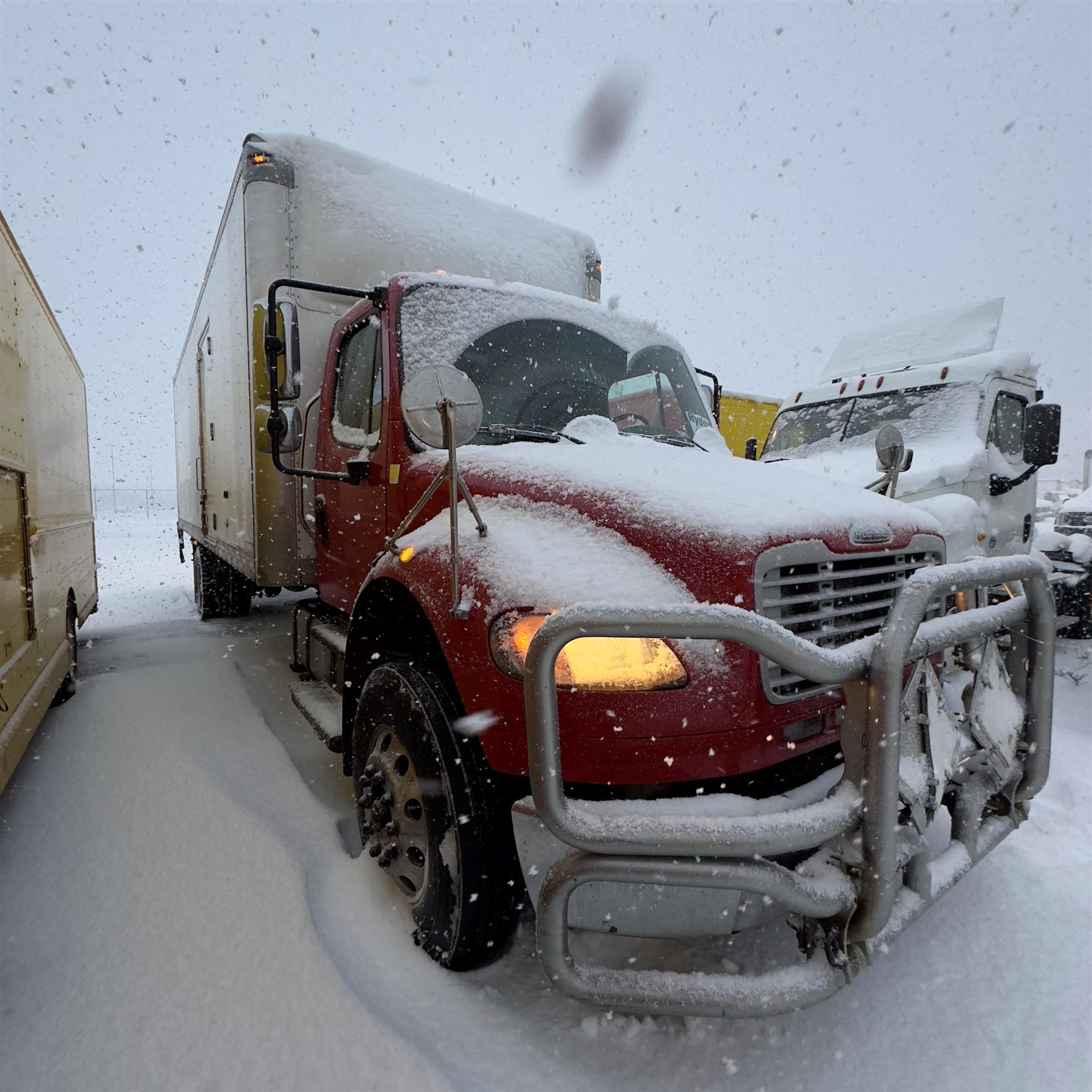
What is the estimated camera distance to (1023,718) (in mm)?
2100

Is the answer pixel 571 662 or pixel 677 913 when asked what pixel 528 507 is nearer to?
pixel 571 662

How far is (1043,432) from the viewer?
5648mm

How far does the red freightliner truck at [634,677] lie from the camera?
1.52 meters

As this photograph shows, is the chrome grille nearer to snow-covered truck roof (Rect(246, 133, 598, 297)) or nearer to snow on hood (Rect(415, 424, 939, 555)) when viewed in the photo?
snow on hood (Rect(415, 424, 939, 555))

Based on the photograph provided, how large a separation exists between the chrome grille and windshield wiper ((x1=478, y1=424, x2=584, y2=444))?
1206 mm

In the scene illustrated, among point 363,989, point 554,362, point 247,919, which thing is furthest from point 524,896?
point 554,362

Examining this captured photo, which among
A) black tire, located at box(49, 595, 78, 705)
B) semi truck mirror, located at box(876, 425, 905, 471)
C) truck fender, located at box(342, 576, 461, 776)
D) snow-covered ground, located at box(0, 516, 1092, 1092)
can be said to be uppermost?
semi truck mirror, located at box(876, 425, 905, 471)

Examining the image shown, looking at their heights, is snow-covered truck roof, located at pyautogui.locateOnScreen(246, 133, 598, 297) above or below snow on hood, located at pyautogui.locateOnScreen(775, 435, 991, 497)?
above

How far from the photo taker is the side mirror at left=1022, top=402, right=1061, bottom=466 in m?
5.59

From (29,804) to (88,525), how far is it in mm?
4276

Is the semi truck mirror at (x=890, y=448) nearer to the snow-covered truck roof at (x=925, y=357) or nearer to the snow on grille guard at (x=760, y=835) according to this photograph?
the snow on grille guard at (x=760, y=835)

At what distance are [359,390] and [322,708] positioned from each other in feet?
5.50

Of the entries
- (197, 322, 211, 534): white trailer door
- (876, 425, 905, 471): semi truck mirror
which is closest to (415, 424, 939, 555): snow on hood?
(876, 425, 905, 471): semi truck mirror

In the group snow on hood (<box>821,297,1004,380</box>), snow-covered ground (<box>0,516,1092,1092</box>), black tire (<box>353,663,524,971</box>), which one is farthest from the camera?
snow on hood (<box>821,297,1004,380</box>)
